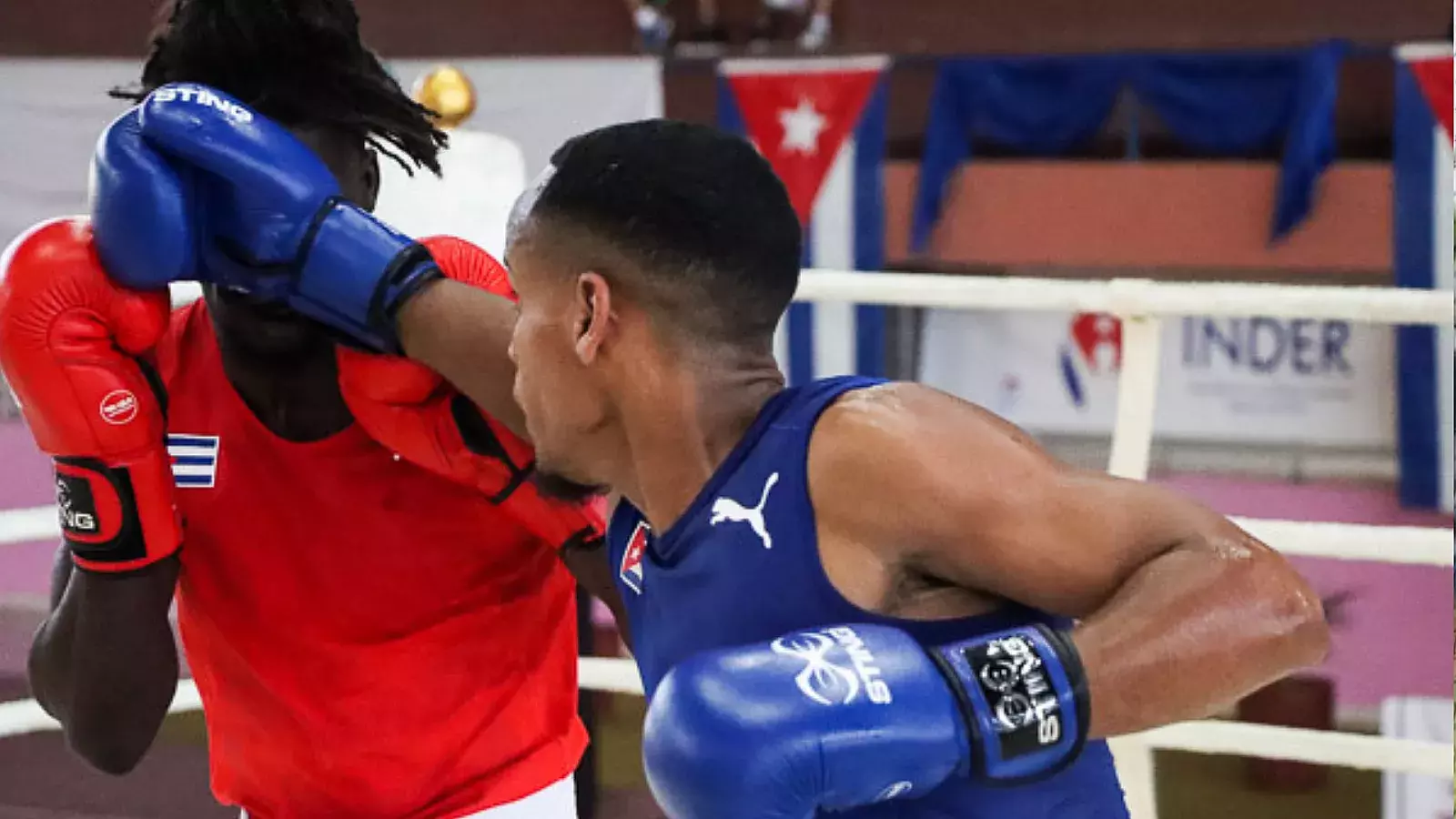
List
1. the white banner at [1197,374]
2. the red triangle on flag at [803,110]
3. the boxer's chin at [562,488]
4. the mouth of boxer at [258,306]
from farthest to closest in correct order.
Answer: the red triangle on flag at [803,110] < the white banner at [1197,374] < the mouth of boxer at [258,306] < the boxer's chin at [562,488]

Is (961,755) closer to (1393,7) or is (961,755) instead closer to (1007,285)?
(1007,285)

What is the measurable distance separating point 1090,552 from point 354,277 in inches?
26.5

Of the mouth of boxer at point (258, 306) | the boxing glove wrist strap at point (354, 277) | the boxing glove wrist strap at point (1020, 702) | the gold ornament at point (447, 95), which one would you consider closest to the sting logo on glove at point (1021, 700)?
the boxing glove wrist strap at point (1020, 702)

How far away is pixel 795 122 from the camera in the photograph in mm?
5574

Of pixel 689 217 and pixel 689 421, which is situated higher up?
pixel 689 217

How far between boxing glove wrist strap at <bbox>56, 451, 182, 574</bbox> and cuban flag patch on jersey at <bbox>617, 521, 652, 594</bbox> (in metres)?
0.42

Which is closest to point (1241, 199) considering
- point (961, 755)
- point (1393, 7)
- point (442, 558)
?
point (1393, 7)

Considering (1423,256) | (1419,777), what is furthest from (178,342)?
(1423,256)

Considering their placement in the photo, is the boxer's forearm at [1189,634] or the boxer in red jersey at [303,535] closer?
the boxer's forearm at [1189,634]

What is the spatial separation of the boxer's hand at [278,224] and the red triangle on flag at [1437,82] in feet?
15.1

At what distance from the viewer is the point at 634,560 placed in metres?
1.12

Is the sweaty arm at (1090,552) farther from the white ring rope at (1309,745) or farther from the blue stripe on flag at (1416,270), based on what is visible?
the blue stripe on flag at (1416,270)

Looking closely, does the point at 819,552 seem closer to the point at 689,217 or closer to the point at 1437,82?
the point at 689,217

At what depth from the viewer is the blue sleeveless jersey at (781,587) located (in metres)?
0.93
